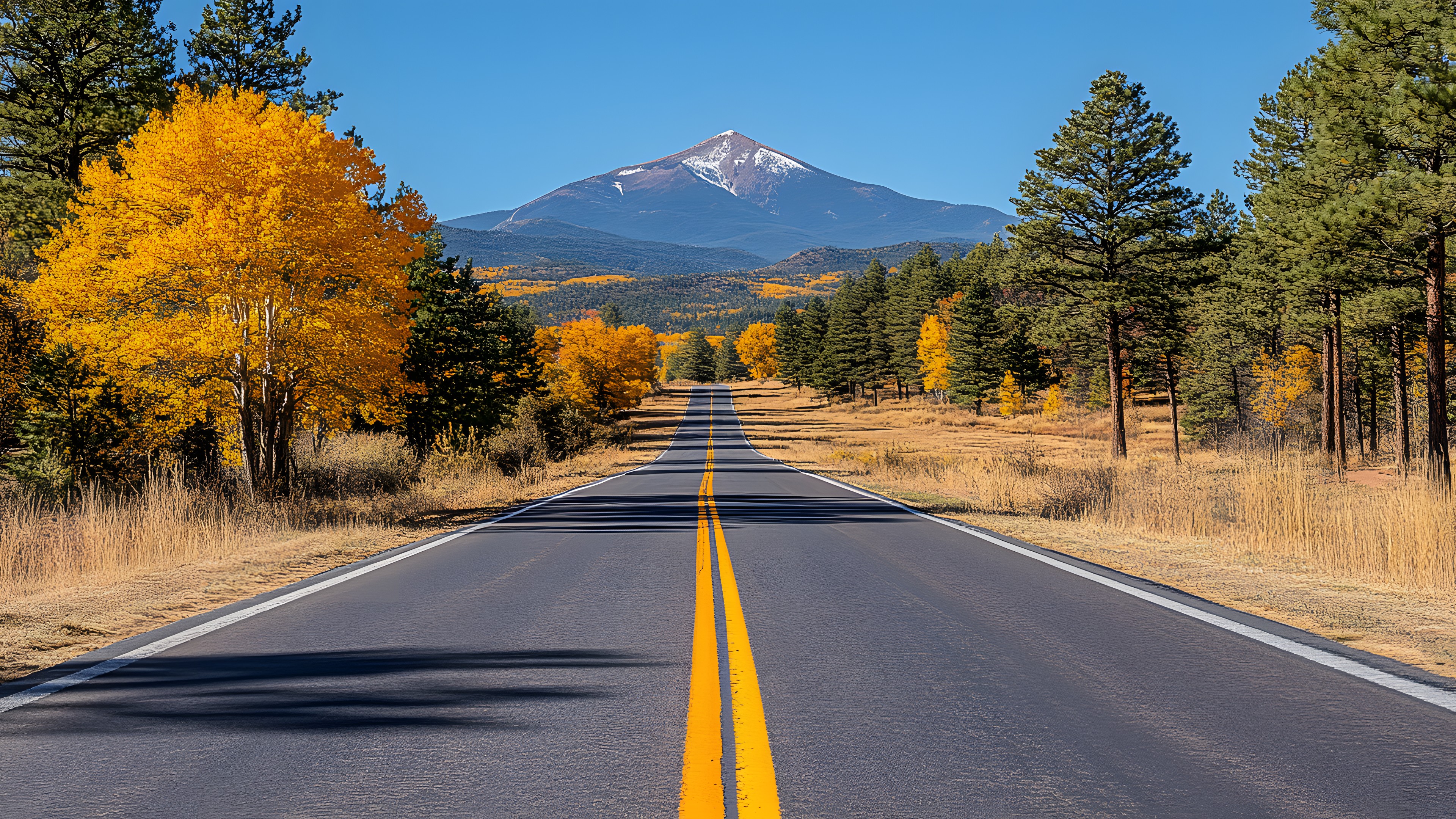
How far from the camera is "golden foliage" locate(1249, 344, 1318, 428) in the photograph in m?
48.9

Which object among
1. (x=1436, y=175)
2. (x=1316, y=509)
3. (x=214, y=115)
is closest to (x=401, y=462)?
(x=214, y=115)

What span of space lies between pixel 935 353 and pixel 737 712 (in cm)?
9021

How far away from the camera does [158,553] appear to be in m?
10.5

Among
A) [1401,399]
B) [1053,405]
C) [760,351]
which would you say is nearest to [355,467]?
[1401,399]

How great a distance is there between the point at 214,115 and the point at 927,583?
15.2 m

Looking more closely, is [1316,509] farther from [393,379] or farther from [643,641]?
[393,379]

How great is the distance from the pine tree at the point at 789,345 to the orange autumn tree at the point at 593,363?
173 feet

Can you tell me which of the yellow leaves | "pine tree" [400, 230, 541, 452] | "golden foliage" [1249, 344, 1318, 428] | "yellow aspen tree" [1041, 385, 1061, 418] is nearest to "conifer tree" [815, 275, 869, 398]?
"yellow aspen tree" [1041, 385, 1061, 418]

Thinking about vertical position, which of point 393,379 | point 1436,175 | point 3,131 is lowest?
point 393,379

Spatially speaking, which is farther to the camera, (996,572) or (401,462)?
(401,462)

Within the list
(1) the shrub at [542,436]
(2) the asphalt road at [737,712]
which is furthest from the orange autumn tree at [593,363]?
(2) the asphalt road at [737,712]

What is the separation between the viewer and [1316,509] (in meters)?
10.8

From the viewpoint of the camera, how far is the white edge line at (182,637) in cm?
473

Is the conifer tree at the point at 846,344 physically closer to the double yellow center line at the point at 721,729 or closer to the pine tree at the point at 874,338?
the pine tree at the point at 874,338
